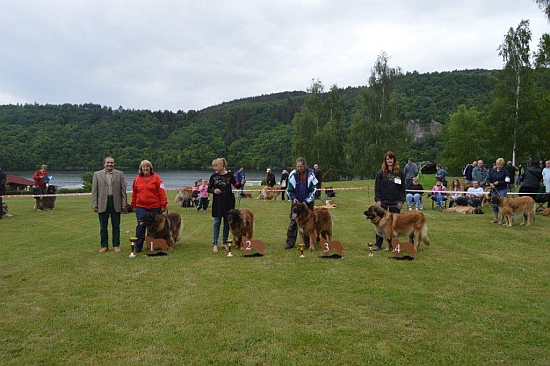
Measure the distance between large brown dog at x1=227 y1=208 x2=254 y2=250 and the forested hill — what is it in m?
49.7

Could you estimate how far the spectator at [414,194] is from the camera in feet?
46.1

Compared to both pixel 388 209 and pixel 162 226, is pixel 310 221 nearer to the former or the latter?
pixel 388 209

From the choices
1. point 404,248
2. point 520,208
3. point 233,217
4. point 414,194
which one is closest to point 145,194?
point 233,217

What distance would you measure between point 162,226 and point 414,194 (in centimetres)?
989

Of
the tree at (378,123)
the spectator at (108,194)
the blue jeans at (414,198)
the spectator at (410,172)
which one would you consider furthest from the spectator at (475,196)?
the tree at (378,123)

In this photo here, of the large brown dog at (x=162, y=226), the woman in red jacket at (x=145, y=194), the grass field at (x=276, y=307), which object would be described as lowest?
the grass field at (x=276, y=307)

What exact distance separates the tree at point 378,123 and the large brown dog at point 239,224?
3025 centimetres

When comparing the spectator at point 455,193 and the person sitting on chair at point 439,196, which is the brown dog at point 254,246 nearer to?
the spectator at point 455,193

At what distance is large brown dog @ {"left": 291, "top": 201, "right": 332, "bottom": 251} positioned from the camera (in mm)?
7270

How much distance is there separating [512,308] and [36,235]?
32.8 ft

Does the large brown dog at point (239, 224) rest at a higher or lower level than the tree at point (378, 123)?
lower

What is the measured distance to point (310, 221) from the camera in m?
7.41

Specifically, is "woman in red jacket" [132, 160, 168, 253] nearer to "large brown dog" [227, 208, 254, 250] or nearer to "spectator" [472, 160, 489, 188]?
"large brown dog" [227, 208, 254, 250]

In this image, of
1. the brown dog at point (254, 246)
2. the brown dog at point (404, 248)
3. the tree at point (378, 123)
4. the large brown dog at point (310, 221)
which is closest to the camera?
the brown dog at point (404, 248)
